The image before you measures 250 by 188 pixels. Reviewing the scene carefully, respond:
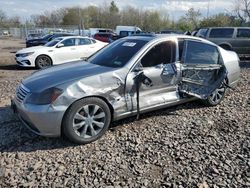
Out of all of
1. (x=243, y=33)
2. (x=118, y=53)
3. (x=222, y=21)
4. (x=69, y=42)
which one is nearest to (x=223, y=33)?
(x=243, y=33)

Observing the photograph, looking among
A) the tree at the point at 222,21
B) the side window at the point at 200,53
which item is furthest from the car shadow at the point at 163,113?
the tree at the point at 222,21

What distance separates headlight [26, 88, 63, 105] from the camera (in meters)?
4.00

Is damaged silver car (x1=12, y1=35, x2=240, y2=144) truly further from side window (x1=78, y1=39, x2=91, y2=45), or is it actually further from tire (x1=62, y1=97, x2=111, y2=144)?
side window (x1=78, y1=39, x2=91, y2=45)

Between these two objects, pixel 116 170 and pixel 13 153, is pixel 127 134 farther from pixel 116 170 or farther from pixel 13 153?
pixel 13 153

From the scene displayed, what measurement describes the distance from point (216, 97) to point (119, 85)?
8.48ft

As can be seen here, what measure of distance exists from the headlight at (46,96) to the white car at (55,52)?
8.11m

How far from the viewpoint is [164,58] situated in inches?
199

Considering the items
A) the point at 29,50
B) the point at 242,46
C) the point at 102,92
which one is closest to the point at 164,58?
the point at 102,92

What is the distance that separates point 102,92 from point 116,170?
4.02 feet

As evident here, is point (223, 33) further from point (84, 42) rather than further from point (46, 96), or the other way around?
point (46, 96)

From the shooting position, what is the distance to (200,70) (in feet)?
18.3

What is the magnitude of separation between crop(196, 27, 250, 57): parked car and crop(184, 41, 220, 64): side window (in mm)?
9362

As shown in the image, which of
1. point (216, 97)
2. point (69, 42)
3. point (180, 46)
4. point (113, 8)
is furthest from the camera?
point (113, 8)

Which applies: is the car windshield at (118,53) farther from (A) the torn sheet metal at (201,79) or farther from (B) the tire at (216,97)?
(B) the tire at (216,97)
